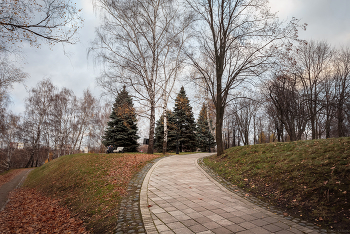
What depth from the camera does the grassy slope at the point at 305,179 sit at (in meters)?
4.26

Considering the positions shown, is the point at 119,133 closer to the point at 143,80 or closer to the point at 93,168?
the point at 143,80

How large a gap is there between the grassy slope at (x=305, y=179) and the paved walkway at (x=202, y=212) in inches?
28.0

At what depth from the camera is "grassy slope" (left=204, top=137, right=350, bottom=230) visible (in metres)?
4.26

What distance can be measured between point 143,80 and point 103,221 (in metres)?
11.7

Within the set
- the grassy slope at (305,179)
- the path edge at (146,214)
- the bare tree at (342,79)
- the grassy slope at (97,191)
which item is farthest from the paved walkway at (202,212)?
the bare tree at (342,79)

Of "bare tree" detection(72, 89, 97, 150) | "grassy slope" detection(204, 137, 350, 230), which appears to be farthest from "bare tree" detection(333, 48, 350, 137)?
"bare tree" detection(72, 89, 97, 150)

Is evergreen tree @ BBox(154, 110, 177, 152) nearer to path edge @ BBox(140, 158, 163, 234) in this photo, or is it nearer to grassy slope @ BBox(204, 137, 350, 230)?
grassy slope @ BBox(204, 137, 350, 230)

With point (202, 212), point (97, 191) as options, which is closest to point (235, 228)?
point (202, 212)

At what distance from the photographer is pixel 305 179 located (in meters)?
5.41

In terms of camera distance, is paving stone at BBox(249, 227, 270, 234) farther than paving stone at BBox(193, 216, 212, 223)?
No

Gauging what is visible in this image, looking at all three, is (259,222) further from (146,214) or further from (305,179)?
(146,214)

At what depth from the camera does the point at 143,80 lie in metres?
15.0

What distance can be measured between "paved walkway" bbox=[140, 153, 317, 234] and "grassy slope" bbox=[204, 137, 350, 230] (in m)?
0.71

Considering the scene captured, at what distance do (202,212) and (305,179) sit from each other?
3.21 meters
